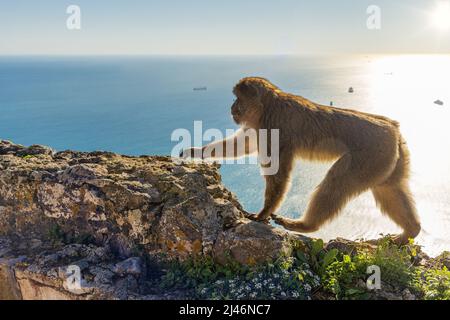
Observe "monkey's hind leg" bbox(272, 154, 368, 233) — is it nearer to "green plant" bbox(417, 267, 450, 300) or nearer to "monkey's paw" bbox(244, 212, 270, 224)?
"monkey's paw" bbox(244, 212, 270, 224)

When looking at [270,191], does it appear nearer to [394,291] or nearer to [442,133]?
[394,291]

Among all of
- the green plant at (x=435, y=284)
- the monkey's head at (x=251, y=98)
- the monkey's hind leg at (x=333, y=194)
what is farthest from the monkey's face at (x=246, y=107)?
the green plant at (x=435, y=284)

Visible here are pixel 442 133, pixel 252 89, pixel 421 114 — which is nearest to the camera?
pixel 252 89

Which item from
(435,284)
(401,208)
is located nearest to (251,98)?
(401,208)

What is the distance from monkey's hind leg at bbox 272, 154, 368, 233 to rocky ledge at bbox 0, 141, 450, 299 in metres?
0.51

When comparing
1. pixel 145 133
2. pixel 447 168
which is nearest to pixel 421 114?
pixel 447 168

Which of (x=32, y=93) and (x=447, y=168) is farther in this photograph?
(x=32, y=93)

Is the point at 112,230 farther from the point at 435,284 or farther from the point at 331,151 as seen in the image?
the point at 435,284

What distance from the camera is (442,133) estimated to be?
6122 centimetres

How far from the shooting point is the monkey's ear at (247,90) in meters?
5.21

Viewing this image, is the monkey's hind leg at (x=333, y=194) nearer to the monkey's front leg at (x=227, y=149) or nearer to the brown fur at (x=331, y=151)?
the brown fur at (x=331, y=151)

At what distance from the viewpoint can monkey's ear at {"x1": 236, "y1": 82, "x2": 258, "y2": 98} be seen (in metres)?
5.21

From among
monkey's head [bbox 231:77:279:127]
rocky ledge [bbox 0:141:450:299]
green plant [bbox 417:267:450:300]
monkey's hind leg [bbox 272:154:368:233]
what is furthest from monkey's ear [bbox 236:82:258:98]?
green plant [bbox 417:267:450:300]
